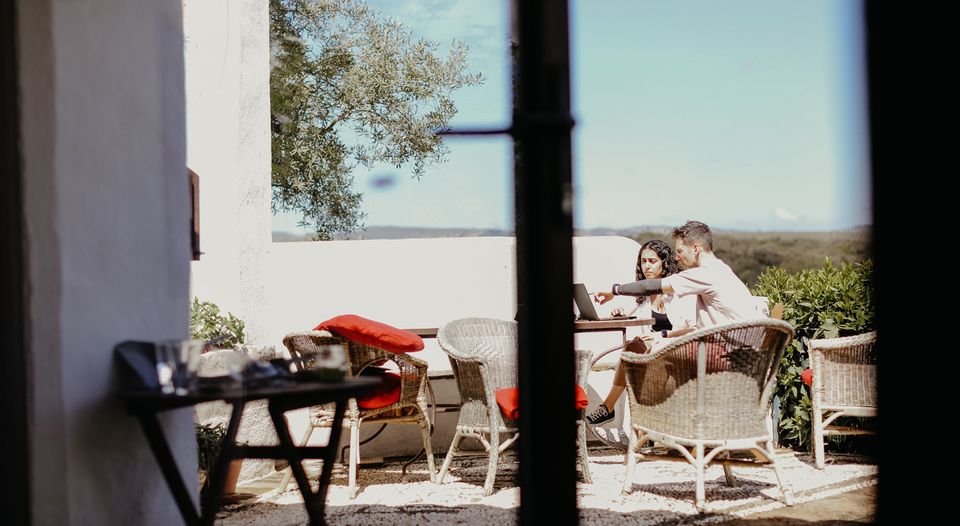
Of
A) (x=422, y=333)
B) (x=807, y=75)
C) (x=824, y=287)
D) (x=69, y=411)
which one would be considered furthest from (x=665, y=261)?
(x=807, y=75)

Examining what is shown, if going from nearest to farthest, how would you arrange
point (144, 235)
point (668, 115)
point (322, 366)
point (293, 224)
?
1. point (322, 366)
2. point (144, 235)
3. point (293, 224)
4. point (668, 115)

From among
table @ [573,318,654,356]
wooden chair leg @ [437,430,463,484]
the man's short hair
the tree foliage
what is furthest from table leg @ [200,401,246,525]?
the tree foliage

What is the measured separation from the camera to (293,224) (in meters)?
9.70

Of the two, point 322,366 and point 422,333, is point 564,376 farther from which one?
point 422,333

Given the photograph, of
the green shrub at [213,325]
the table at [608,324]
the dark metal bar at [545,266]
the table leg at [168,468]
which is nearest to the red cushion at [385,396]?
the green shrub at [213,325]

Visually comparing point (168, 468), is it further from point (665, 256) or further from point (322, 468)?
point (665, 256)

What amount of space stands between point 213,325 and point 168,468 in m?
3.47

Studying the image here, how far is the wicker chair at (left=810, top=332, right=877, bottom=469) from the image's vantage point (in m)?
5.07

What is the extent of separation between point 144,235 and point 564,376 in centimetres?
157

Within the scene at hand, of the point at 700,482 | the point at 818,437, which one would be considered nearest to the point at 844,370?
the point at 818,437

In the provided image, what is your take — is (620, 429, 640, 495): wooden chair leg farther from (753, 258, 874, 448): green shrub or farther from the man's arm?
(753, 258, 874, 448): green shrub

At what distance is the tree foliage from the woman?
411 centimetres

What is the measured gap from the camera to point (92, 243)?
7.56 feet

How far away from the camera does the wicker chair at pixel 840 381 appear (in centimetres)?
507
